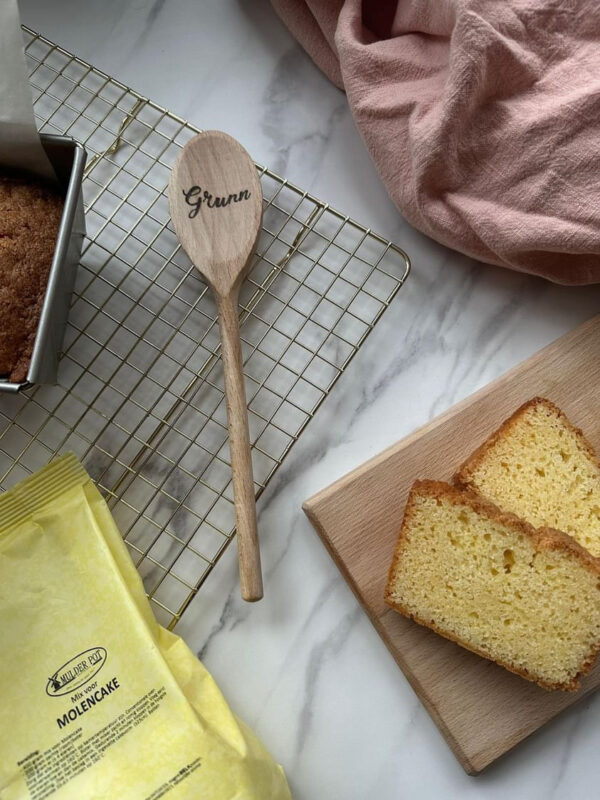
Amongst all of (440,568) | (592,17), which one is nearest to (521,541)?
(440,568)

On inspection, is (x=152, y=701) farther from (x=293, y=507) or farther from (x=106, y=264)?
(x=106, y=264)

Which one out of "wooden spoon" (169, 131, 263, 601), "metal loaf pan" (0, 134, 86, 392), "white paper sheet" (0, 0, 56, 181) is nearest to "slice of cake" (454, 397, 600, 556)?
"wooden spoon" (169, 131, 263, 601)

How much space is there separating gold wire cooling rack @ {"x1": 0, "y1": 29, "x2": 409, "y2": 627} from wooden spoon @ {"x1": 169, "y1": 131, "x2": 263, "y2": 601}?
9cm

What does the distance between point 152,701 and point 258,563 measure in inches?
9.4

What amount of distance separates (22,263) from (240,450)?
1.35 feet

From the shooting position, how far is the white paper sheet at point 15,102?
1.05m

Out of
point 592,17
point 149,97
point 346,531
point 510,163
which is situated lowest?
point 346,531

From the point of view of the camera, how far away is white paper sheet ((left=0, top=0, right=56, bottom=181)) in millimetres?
1047

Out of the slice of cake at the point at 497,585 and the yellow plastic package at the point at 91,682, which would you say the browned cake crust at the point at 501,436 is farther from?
the yellow plastic package at the point at 91,682

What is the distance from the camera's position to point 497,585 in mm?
1156

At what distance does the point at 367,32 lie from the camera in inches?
52.3

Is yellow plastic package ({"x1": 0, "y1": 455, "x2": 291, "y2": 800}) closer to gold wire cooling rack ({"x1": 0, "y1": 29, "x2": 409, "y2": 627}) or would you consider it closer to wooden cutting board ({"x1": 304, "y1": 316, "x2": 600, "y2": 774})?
gold wire cooling rack ({"x1": 0, "y1": 29, "x2": 409, "y2": 627})

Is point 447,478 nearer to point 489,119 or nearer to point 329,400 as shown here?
point 329,400

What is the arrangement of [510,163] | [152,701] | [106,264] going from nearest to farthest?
[152,701]
[510,163]
[106,264]
